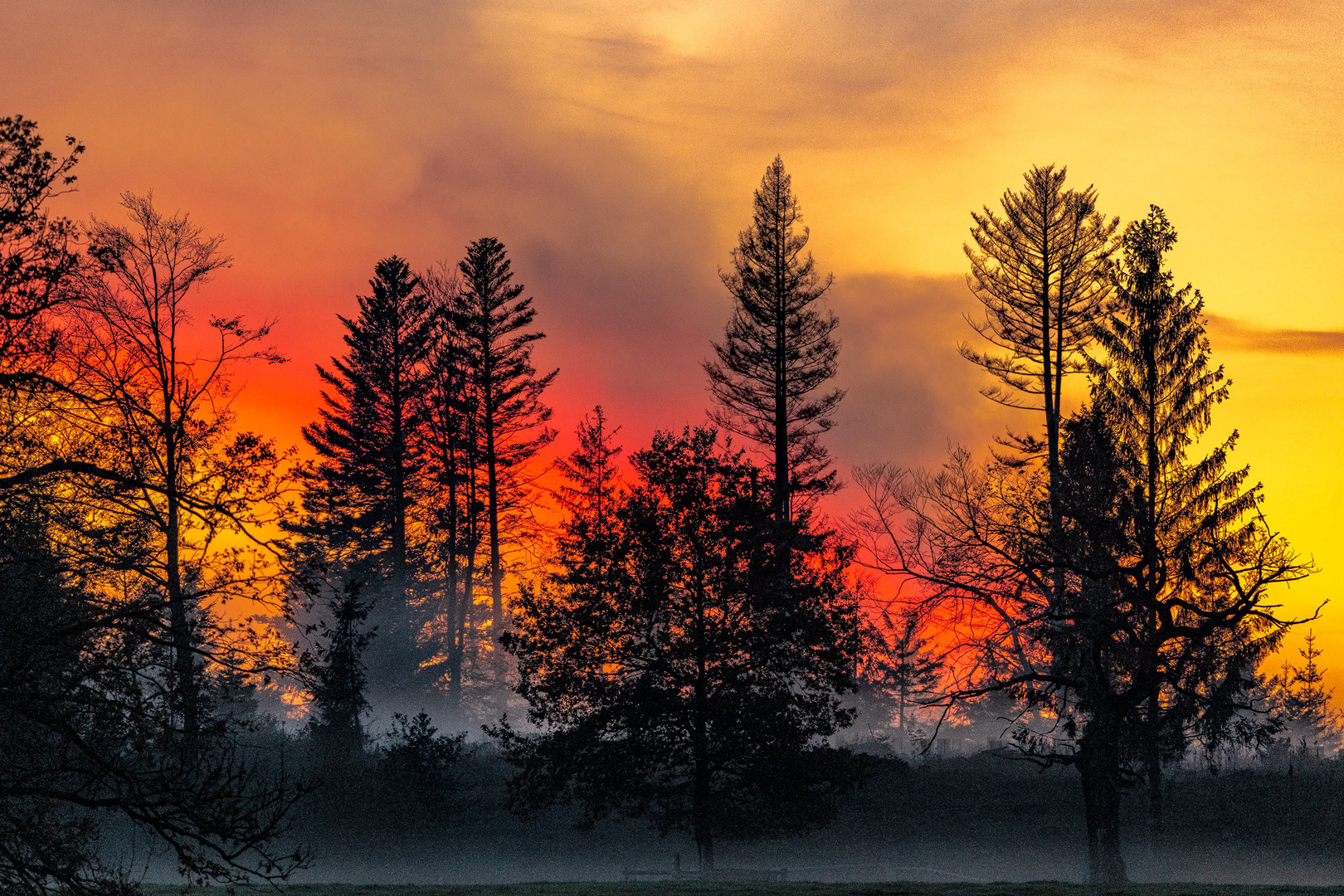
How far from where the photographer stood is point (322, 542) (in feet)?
170

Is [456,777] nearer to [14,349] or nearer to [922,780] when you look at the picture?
[922,780]

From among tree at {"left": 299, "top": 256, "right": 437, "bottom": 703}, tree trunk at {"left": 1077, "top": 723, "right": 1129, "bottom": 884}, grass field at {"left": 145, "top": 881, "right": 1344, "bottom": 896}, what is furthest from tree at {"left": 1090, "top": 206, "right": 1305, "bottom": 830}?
tree at {"left": 299, "top": 256, "right": 437, "bottom": 703}

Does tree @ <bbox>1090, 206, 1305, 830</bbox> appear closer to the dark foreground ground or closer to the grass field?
the dark foreground ground

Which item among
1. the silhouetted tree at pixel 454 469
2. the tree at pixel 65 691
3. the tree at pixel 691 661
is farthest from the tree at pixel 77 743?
the silhouetted tree at pixel 454 469

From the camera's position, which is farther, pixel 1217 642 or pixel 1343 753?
pixel 1343 753

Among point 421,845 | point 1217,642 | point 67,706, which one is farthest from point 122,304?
point 1217,642

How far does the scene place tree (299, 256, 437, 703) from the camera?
171 feet

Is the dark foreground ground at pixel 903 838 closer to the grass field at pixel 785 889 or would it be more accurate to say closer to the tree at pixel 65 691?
the grass field at pixel 785 889

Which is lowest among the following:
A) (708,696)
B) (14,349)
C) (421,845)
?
(421,845)

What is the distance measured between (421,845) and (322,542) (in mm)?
25496

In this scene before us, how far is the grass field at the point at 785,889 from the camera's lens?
672 inches

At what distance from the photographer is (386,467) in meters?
52.3

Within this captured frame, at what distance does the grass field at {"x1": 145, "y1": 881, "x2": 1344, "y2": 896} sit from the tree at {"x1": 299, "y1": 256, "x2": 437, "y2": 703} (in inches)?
1275

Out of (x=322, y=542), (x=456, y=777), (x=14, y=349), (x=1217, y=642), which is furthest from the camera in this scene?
(x=322, y=542)
